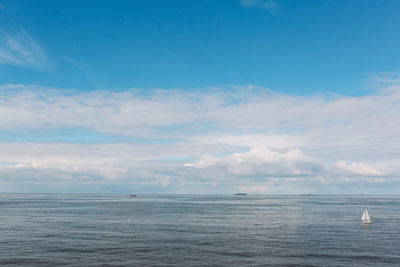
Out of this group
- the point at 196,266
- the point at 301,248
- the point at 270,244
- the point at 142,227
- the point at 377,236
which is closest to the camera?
the point at 196,266

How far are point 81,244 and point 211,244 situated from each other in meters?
30.4

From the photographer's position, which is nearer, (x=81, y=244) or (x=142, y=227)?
(x=81, y=244)

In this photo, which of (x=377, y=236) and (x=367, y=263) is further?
(x=377, y=236)

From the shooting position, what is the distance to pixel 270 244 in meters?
77.9

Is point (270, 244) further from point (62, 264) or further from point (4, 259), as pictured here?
point (4, 259)

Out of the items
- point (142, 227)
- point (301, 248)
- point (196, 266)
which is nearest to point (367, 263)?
point (301, 248)

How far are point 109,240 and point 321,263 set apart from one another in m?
49.9

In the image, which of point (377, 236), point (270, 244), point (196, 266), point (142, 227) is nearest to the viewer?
point (196, 266)

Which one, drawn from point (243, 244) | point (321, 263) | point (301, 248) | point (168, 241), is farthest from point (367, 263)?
point (168, 241)

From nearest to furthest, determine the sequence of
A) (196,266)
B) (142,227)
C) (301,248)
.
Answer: (196,266)
(301,248)
(142,227)

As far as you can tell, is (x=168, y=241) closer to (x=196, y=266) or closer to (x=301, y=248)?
(x=196, y=266)

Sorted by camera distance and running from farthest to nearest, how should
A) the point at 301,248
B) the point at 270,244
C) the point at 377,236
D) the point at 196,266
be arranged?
the point at 377,236 < the point at 270,244 < the point at 301,248 < the point at 196,266

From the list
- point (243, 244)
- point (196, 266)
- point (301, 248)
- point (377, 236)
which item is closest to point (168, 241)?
point (243, 244)

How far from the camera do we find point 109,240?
267 feet
